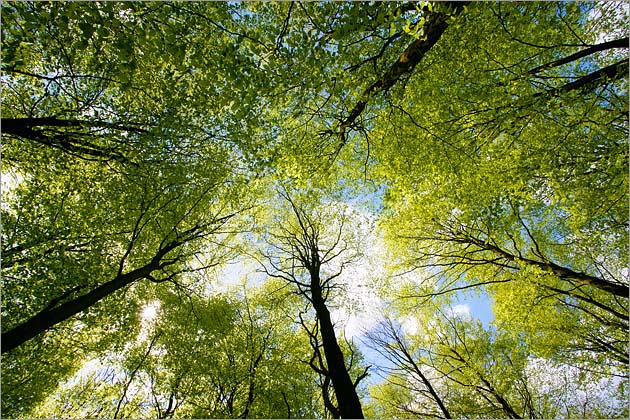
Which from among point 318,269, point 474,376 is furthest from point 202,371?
point 474,376

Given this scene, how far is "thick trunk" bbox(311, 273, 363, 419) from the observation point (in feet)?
19.3

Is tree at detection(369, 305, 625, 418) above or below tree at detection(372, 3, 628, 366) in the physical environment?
below

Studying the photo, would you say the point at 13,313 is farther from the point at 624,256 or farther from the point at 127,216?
the point at 624,256

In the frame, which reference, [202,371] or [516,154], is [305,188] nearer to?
[516,154]

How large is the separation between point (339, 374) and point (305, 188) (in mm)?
4348

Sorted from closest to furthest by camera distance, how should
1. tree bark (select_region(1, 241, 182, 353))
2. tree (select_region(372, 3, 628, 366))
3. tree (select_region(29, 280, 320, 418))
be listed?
tree bark (select_region(1, 241, 182, 353)) → tree (select_region(372, 3, 628, 366)) → tree (select_region(29, 280, 320, 418))

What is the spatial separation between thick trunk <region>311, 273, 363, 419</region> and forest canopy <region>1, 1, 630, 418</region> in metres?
0.05

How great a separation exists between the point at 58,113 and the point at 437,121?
836 centimetres

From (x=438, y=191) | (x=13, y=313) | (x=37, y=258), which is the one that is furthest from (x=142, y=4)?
(x=13, y=313)

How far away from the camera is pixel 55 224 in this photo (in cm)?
817

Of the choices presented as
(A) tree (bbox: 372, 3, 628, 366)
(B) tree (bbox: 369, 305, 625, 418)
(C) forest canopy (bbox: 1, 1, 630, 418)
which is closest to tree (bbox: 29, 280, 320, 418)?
(C) forest canopy (bbox: 1, 1, 630, 418)

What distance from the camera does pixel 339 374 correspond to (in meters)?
6.52

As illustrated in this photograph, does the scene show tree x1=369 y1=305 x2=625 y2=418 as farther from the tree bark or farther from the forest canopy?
the tree bark

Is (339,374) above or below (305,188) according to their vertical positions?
below
